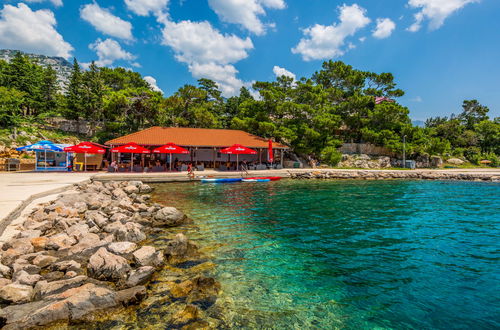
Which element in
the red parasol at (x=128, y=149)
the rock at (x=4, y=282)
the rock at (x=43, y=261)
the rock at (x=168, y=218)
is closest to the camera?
the rock at (x=4, y=282)

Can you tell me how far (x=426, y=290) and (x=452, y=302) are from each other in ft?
1.29

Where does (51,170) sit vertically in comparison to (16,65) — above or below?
below

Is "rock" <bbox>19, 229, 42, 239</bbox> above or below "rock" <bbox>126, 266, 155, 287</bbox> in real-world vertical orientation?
above

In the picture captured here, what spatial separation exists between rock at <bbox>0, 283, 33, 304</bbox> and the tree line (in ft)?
89.3

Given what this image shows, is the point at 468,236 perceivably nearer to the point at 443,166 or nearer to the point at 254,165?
the point at 254,165

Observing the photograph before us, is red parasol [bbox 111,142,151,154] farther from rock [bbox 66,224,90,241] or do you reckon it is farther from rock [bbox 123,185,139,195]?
rock [bbox 66,224,90,241]

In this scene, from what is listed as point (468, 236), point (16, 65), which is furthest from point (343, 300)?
point (16, 65)

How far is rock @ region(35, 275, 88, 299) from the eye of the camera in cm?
382

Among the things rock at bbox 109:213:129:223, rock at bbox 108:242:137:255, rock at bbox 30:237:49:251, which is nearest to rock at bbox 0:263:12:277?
rock at bbox 30:237:49:251

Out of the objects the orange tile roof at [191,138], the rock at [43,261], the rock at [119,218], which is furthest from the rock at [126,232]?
the orange tile roof at [191,138]

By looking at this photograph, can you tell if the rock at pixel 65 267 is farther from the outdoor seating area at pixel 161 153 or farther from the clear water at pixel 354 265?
the outdoor seating area at pixel 161 153

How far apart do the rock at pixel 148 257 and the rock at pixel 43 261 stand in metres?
Result: 1.55

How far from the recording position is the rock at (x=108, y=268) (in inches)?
179

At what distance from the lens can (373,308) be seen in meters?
3.98
